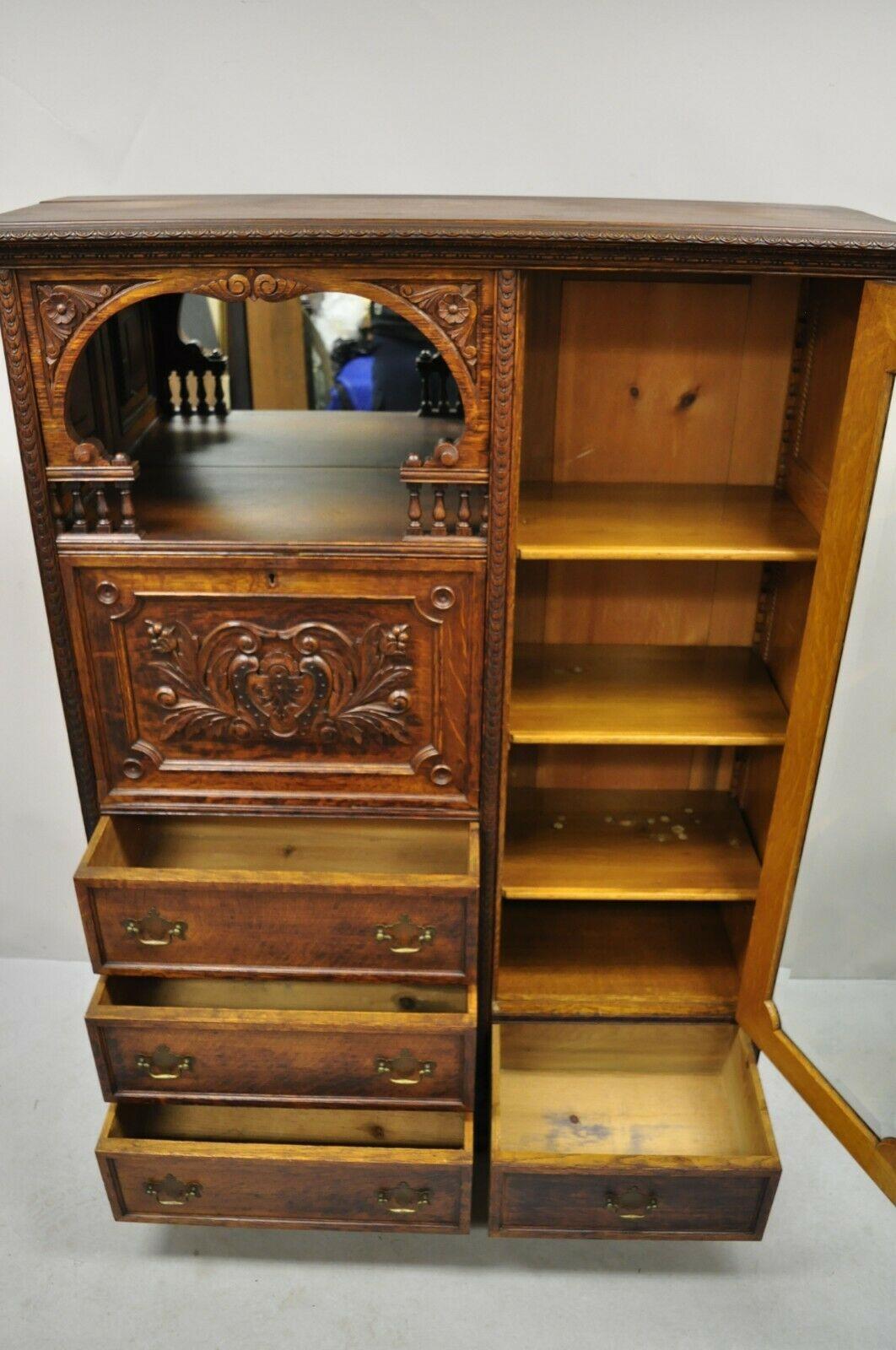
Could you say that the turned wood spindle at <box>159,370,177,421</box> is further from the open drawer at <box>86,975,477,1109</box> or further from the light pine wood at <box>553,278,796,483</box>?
the open drawer at <box>86,975,477,1109</box>

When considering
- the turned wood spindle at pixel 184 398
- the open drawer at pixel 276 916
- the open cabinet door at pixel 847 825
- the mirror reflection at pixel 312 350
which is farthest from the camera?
the mirror reflection at pixel 312 350

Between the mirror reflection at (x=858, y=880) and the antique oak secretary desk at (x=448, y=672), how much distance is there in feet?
0.11

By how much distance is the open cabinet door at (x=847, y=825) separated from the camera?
1471 millimetres

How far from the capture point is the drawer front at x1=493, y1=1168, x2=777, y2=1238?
5.69 feet

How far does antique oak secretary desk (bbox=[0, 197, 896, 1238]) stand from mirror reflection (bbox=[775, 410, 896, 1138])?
35mm

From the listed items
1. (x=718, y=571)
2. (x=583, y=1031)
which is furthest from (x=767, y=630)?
(x=583, y=1031)

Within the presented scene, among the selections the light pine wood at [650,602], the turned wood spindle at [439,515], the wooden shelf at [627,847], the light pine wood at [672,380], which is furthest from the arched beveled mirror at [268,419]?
the wooden shelf at [627,847]

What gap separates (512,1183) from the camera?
1.75 m

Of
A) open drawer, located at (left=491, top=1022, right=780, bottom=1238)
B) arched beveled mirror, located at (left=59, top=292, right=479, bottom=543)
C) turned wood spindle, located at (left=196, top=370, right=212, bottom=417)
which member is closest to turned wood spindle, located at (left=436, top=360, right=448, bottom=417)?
arched beveled mirror, located at (left=59, top=292, right=479, bottom=543)

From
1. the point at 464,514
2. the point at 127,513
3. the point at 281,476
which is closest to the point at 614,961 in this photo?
the point at 464,514

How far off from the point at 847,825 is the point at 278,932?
2.95 feet

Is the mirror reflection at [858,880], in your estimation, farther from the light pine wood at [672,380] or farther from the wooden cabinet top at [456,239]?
the light pine wood at [672,380]

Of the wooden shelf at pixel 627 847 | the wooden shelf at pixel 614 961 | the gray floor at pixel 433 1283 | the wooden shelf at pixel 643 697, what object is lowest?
the gray floor at pixel 433 1283

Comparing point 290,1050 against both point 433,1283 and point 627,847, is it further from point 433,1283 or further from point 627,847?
point 627,847
